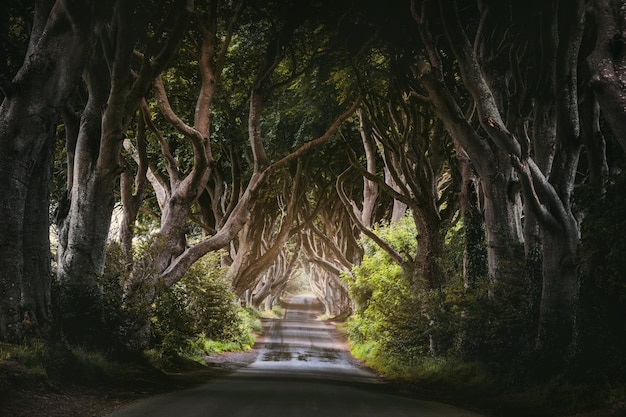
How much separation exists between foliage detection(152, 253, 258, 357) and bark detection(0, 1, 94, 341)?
5.41m

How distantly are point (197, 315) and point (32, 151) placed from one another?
12511mm

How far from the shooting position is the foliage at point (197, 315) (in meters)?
16.1

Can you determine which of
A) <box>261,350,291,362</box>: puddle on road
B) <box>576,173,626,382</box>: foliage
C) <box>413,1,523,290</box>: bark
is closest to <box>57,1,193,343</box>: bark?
<box>413,1,523,290</box>: bark

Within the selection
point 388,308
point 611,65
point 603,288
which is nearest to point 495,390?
point 603,288

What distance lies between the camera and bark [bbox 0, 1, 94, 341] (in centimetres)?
924

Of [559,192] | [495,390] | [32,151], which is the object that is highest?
[32,151]

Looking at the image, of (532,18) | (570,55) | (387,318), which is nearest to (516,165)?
(570,55)

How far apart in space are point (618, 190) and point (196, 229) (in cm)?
3055

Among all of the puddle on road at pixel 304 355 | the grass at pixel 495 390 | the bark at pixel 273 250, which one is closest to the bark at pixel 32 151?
the grass at pixel 495 390

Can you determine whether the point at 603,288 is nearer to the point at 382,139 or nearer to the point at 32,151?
the point at 32,151

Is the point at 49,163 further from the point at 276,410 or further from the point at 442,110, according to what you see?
the point at 442,110

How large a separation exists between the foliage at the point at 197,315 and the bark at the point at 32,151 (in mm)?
5411

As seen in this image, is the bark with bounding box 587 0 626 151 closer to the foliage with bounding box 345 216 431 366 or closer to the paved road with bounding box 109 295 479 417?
the paved road with bounding box 109 295 479 417

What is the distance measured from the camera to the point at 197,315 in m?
21.1
